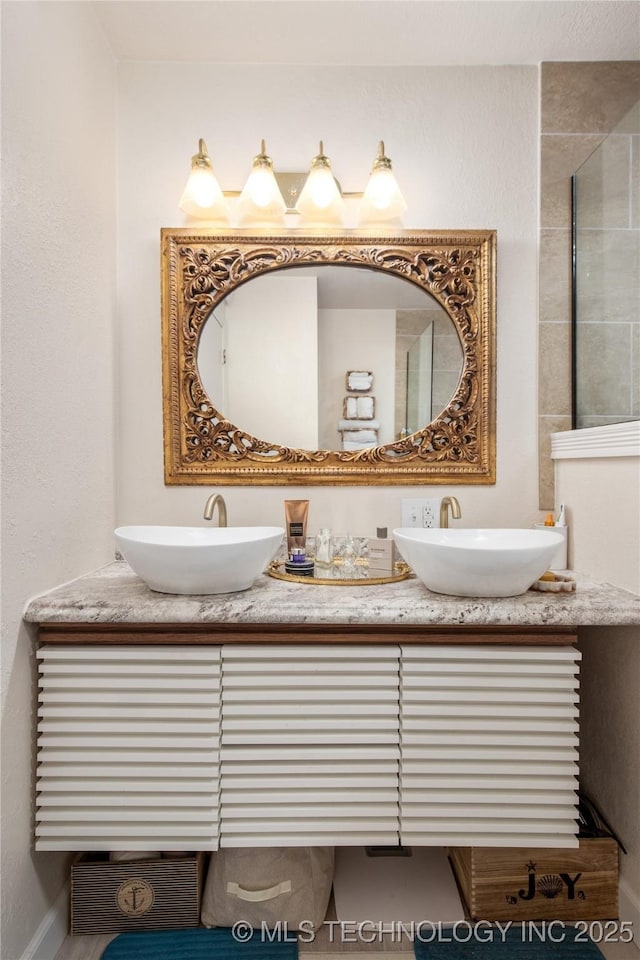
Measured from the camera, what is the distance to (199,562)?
119 cm

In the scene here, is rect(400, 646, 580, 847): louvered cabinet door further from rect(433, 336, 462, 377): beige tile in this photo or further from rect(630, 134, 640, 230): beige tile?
rect(630, 134, 640, 230): beige tile

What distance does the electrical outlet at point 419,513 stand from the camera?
1710mm

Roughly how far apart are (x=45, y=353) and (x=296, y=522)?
809 mm

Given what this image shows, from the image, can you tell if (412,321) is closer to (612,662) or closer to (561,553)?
(561,553)

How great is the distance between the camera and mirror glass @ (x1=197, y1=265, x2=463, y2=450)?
1720 mm

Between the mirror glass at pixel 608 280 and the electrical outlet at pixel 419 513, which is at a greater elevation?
the mirror glass at pixel 608 280

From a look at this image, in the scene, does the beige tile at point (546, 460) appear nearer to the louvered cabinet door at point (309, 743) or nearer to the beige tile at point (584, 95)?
the louvered cabinet door at point (309, 743)

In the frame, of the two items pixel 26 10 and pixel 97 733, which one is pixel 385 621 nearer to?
pixel 97 733

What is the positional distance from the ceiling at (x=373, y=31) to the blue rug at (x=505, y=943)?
8.23ft

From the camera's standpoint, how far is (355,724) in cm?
123

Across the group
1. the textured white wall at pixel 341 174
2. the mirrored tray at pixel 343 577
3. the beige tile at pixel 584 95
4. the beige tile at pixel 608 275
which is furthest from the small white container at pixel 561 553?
the beige tile at pixel 584 95

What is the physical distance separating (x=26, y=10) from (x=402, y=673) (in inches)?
68.4

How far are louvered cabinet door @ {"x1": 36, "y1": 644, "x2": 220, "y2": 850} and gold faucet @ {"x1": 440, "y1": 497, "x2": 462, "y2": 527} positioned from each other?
0.79 m

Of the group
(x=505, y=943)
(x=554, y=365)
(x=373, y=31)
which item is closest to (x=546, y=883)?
(x=505, y=943)
